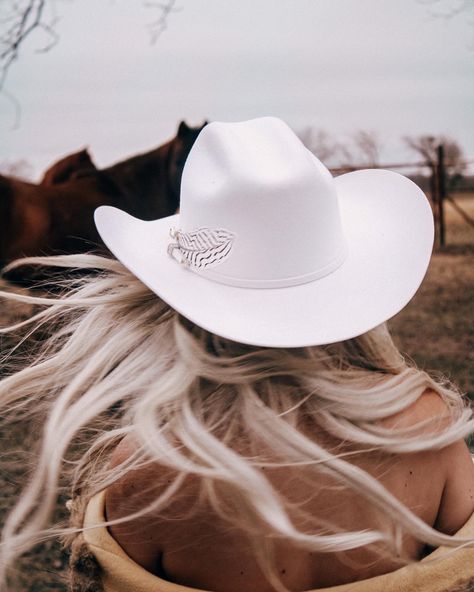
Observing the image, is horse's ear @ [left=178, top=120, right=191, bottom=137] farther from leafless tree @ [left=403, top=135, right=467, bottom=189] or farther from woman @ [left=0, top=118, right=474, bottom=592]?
woman @ [left=0, top=118, right=474, bottom=592]

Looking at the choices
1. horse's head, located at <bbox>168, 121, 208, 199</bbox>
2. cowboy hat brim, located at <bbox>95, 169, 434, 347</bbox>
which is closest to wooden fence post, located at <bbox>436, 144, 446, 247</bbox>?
horse's head, located at <bbox>168, 121, 208, 199</bbox>

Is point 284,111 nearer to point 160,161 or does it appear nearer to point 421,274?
point 160,161

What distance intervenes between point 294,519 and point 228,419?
0.16m

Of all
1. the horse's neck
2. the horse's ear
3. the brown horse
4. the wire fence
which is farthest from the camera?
the wire fence

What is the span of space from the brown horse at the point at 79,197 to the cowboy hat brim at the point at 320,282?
2576 millimetres

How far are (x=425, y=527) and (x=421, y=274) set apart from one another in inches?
14.7

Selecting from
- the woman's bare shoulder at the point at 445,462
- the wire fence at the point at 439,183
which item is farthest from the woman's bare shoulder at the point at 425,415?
the wire fence at the point at 439,183

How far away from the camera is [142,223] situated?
116 centimetres

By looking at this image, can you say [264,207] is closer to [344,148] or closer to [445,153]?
[344,148]

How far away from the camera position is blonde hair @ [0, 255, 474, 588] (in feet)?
2.64

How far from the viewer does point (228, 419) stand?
2.77 ft

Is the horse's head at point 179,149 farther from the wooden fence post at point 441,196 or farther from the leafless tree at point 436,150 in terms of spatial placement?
the wooden fence post at point 441,196

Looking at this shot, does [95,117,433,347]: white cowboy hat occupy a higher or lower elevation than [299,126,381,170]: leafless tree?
higher

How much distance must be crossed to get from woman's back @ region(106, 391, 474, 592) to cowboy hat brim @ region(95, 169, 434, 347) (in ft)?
0.46
